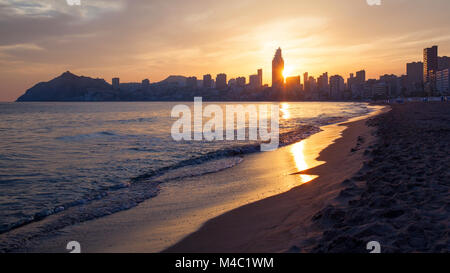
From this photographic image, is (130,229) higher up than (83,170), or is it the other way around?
(83,170)

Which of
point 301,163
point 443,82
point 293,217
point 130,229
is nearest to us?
point 293,217

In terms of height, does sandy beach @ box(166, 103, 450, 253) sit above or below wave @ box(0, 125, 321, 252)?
above

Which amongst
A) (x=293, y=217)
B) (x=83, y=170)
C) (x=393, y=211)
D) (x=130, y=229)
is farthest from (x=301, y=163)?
(x=83, y=170)

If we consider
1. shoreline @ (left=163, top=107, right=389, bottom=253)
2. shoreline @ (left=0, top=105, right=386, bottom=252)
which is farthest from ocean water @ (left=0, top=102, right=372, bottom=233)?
shoreline @ (left=163, top=107, right=389, bottom=253)

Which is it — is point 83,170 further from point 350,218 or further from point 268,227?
point 350,218

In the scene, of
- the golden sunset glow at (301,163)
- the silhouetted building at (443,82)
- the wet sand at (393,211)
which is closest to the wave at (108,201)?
the golden sunset glow at (301,163)

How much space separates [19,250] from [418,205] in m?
6.72

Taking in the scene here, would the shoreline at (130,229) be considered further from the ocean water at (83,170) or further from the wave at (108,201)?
the ocean water at (83,170)

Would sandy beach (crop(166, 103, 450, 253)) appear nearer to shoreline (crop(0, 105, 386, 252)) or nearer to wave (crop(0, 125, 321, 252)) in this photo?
shoreline (crop(0, 105, 386, 252))

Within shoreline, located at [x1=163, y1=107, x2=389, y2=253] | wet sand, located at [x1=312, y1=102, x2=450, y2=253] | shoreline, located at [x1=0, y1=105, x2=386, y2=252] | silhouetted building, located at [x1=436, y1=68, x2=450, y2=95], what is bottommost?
shoreline, located at [x1=0, y1=105, x2=386, y2=252]

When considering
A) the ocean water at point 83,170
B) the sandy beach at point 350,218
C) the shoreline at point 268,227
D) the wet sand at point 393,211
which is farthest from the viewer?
the ocean water at point 83,170

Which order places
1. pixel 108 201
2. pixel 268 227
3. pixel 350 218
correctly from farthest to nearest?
pixel 108 201 < pixel 268 227 < pixel 350 218

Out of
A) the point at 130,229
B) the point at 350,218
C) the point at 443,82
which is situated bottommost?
the point at 130,229
